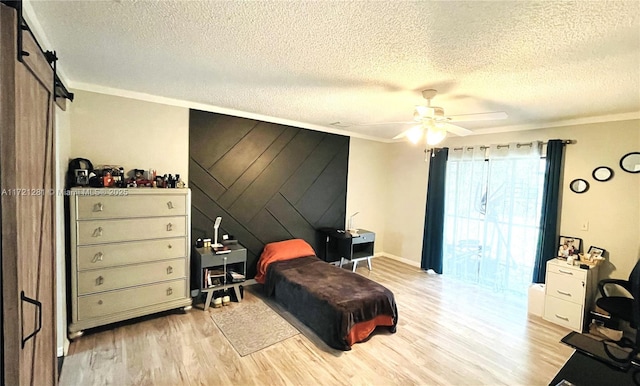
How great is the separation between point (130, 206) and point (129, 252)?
0.47 m

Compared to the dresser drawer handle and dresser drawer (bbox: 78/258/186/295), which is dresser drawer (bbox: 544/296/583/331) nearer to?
dresser drawer (bbox: 78/258/186/295)

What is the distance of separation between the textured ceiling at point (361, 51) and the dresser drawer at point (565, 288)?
1935 millimetres

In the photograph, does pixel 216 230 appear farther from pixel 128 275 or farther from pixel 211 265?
pixel 128 275

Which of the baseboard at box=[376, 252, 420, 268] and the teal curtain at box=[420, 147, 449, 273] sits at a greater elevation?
the teal curtain at box=[420, 147, 449, 273]

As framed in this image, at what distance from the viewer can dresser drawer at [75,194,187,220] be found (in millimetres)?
2536

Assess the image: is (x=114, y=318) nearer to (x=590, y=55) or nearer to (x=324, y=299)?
(x=324, y=299)

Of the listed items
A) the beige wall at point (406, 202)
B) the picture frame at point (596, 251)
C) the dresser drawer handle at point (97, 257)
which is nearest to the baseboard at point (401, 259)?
the beige wall at point (406, 202)

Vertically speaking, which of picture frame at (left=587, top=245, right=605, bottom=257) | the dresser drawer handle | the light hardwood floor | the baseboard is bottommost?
the light hardwood floor

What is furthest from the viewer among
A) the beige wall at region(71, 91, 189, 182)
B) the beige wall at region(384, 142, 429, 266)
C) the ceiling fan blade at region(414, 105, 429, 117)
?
the beige wall at region(384, 142, 429, 266)

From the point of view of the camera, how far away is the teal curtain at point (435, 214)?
470 cm

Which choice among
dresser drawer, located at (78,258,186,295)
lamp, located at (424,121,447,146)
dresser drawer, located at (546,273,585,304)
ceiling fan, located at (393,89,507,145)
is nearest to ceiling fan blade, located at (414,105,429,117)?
ceiling fan, located at (393,89,507,145)

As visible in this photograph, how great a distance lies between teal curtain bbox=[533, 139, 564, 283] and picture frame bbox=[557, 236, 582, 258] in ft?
0.30

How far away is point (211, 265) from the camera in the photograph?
126 inches

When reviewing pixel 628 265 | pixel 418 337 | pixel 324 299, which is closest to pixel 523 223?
pixel 628 265
